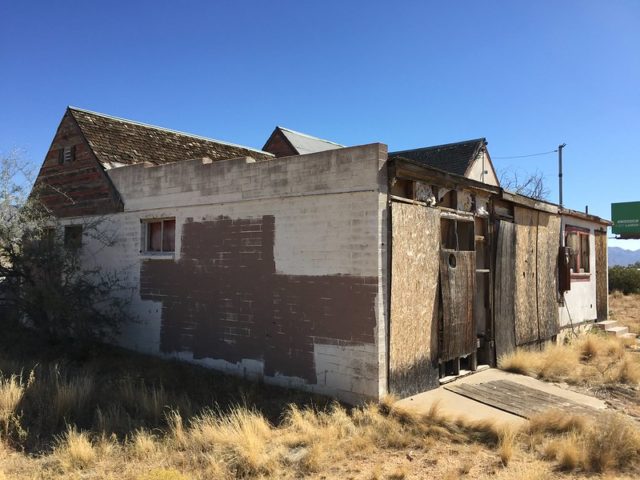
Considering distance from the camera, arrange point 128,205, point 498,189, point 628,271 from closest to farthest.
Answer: point 498,189, point 128,205, point 628,271

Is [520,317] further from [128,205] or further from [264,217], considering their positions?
[128,205]

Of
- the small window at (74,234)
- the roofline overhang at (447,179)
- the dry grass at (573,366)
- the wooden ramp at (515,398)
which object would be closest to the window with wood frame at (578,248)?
the roofline overhang at (447,179)

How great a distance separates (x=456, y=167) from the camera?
17.7 meters

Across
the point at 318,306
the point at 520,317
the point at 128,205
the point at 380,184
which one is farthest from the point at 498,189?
the point at 128,205

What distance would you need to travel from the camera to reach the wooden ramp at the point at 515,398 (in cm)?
745

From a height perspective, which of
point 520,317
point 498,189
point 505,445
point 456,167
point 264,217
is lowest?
point 505,445

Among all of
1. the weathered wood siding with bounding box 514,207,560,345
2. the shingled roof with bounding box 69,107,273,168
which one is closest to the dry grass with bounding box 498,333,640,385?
the weathered wood siding with bounding box 514,207,560,345

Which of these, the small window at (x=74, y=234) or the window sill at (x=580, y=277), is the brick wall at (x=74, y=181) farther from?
the window sill at (x=580, y=277)

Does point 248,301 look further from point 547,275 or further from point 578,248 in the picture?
point 578,248

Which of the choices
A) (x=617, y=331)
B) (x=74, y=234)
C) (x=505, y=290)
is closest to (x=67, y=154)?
(x=74, y=234)

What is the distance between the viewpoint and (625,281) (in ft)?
99.6

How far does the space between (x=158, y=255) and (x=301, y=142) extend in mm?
10425

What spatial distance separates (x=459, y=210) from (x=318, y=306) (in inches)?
133

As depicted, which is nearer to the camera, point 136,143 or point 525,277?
point 525,277
